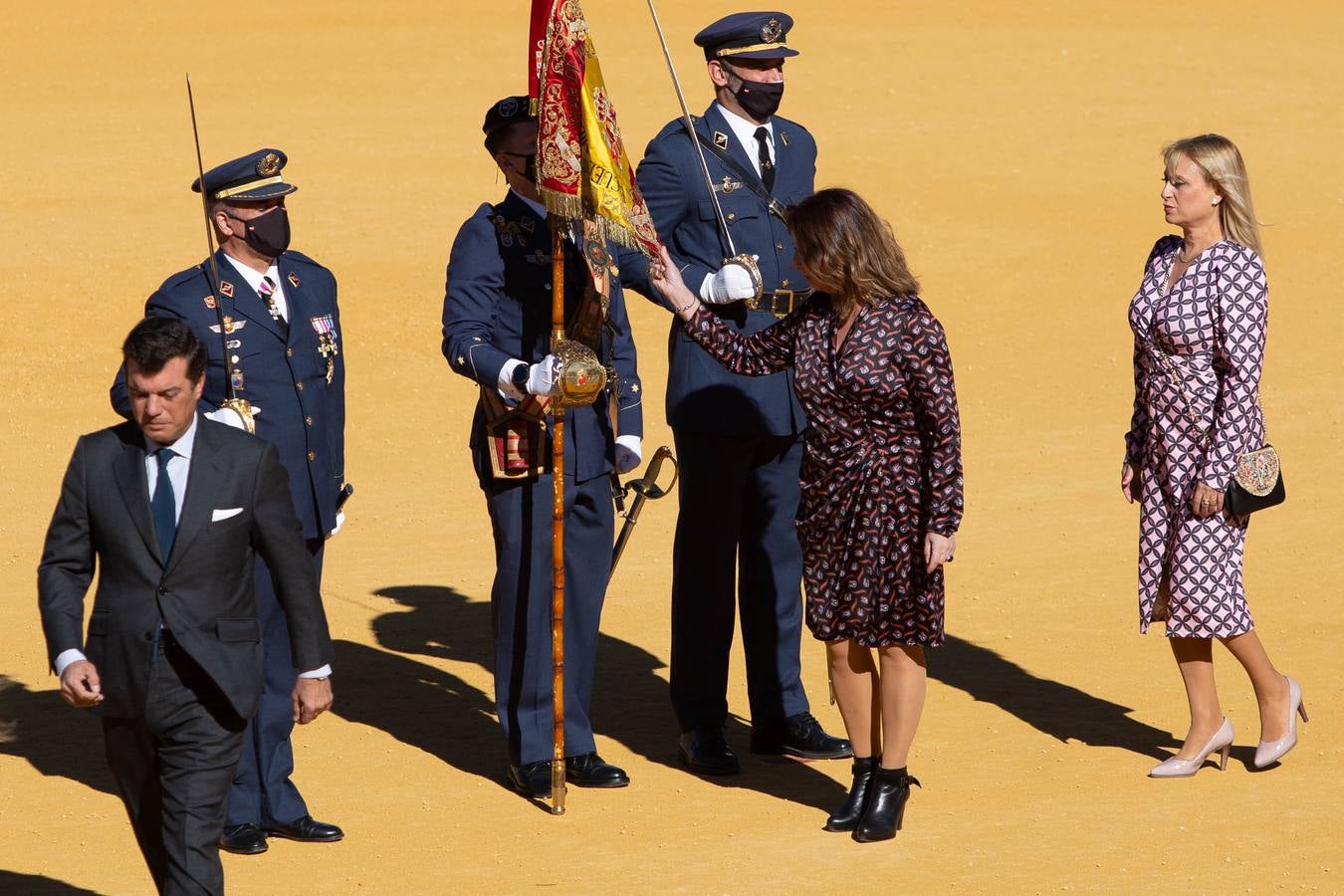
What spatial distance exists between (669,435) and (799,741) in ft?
19.1

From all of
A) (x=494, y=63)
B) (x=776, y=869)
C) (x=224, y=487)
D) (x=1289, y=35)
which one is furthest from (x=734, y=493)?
(x=1289, y=35)

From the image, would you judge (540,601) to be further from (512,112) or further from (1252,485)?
(1252,485)

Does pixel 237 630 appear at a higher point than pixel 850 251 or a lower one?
lower

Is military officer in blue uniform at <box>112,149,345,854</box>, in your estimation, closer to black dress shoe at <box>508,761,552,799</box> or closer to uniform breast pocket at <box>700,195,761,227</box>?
black dress shoe at <box>508,761,552,799</box>

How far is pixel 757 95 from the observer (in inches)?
301

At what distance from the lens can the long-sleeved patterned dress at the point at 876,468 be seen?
635cm

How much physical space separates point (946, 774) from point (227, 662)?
9.88 ft

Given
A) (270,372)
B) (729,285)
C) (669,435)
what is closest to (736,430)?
(729,285)

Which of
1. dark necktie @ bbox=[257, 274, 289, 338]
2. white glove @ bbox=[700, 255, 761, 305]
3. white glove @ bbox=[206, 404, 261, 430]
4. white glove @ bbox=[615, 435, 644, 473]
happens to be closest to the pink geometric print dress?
white glove @ bbox=[700, 255, 761, 305]

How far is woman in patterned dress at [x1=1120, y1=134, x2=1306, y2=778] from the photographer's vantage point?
7.05 m

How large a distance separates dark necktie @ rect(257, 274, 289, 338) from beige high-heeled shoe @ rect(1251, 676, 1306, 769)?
348 centimetres

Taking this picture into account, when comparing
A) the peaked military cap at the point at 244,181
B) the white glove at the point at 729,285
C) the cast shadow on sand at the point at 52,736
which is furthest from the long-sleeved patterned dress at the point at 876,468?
the cast shadow on sand at the point at 52,736

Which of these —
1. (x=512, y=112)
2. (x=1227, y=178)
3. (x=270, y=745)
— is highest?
(x=512, y=112)

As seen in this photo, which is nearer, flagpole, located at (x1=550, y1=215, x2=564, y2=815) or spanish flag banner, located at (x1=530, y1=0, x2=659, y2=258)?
spanish flag banner, located at (x1=530, y1=0, x2=659, y2=258)
